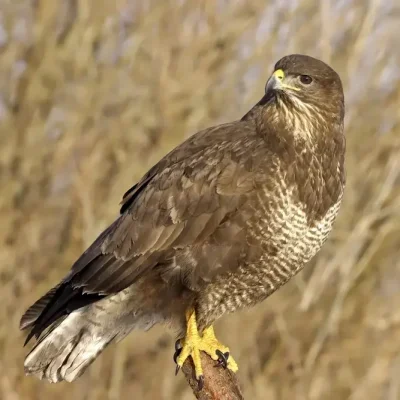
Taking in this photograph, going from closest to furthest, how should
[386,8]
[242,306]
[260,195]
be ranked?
[260,195] → [242,306] → [386,8]

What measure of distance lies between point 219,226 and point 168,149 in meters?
2.47

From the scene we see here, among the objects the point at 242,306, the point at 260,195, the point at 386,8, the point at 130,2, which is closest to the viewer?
the point at 260,195

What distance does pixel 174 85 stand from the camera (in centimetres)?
595

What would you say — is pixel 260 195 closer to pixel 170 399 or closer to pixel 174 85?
pixel 174 85

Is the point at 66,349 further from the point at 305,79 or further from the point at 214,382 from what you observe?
the point at 305,79

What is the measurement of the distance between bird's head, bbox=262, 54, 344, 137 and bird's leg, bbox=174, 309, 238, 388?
0.96 meters

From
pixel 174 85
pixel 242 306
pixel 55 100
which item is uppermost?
pixel 55 100

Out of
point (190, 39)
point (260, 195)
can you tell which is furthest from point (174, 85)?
point (260, 195)

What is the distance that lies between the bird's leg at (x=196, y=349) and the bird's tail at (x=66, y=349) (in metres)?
0.44

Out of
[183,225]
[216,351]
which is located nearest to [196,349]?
[216,351]

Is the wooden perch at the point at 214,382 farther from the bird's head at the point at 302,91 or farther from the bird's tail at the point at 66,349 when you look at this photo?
the bird's head at the point at 302,91

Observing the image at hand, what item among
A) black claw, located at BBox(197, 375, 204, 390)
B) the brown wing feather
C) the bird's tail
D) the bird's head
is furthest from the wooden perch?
the bird's head

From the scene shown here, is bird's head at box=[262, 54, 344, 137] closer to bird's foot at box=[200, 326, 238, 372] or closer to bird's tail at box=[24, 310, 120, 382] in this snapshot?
bird's foot at box=[200, 326, 238, 372]

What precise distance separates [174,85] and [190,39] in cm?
32
